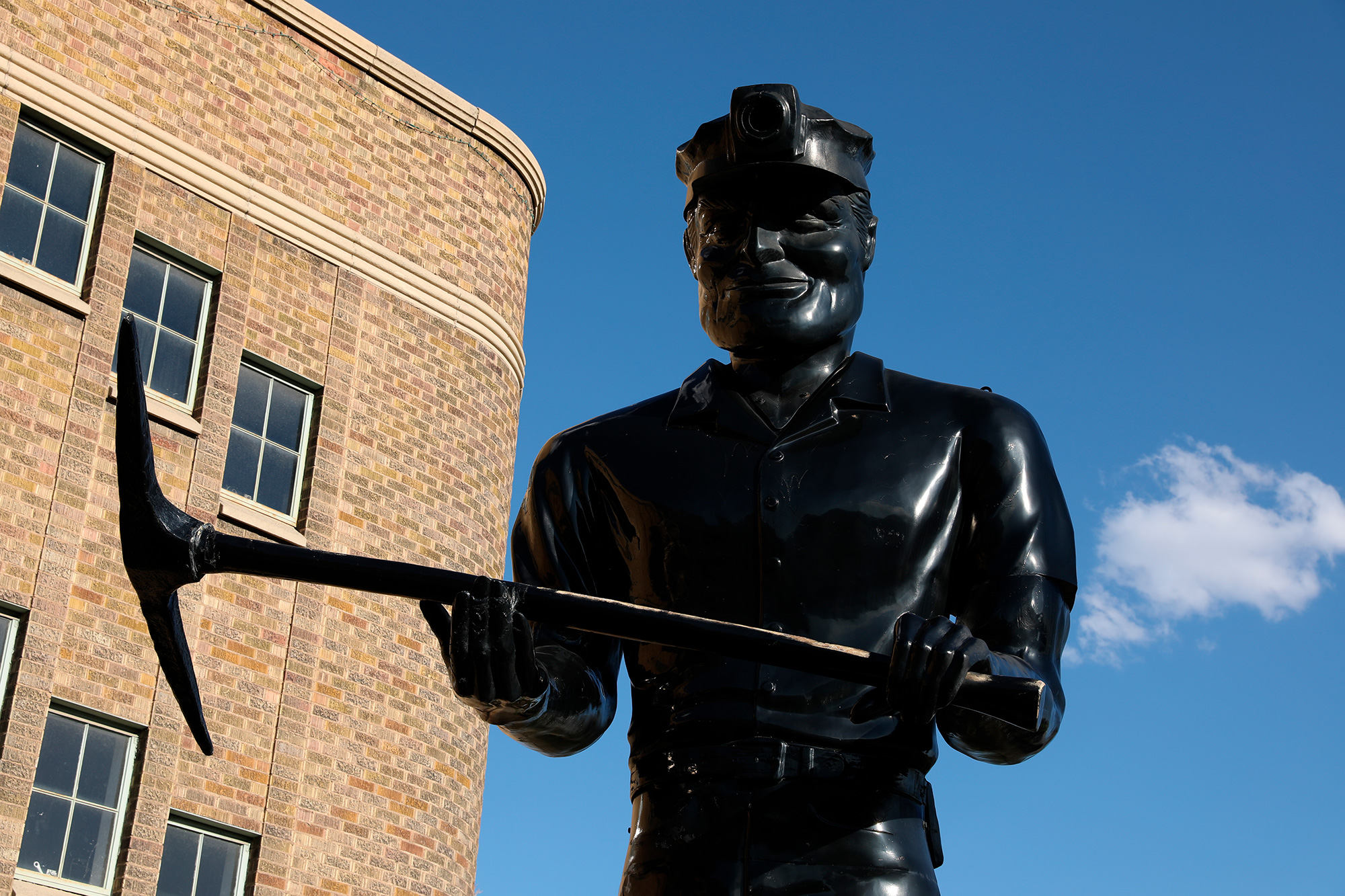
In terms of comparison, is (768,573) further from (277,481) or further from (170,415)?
(277,481)

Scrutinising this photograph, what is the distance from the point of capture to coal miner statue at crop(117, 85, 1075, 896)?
2.43m

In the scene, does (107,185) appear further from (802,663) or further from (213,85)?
(802,663)

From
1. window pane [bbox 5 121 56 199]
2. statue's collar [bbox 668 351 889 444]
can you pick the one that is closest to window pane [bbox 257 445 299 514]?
window pane [bbox 5 121 56 199]

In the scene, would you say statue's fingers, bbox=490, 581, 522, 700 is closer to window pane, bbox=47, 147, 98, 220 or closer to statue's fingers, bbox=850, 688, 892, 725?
statue's fingers, bbox=850, 688, 892, 725

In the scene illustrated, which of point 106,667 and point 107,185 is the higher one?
point 107,185

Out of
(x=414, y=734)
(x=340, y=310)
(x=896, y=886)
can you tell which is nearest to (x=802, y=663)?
(x=896, y=886)

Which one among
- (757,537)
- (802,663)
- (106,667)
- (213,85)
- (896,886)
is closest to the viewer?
(802,663)

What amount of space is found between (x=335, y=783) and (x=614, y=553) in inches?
363

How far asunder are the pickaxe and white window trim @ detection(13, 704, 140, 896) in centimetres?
824

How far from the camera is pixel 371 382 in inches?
509

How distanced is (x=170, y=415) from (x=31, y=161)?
209 cm

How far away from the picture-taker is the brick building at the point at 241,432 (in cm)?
1049

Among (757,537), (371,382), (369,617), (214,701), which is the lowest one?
(757,537)

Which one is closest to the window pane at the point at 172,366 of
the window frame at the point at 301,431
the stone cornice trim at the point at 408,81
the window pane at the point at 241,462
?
the window frame at the point at 301,431
